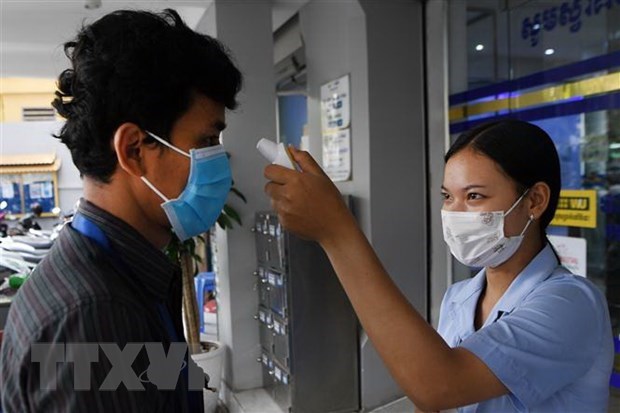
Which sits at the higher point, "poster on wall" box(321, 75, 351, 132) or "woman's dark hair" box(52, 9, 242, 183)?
"poster on wall" box(321, 75, 351, 132)

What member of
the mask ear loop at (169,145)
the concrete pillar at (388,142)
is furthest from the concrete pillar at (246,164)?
the mask ear loop at (169,145)

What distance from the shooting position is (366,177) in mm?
3094

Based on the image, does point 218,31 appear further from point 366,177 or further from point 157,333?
point 157,333

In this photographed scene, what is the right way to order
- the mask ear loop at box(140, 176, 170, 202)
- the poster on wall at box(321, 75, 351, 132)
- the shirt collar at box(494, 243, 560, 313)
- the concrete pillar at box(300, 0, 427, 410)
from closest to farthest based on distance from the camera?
the mask ear loop at box(140, 176, 170, 202), the shirt collar at box(494, 243, 560, 313), the concrete pillar at box(300, 0, 427, 410), the poster on wall at box(321, 75, 351, 132)

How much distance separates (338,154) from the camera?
3410 millimetres

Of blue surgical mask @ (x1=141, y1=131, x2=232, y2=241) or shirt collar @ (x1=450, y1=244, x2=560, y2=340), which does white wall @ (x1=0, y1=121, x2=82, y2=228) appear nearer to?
blue surgical mask @ (x1=141, y1=131, x2=232, y2=241)

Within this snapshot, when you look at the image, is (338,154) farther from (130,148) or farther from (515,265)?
(130,148)

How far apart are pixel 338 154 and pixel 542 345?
2.62m

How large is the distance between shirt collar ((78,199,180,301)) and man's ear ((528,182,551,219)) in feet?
2.47

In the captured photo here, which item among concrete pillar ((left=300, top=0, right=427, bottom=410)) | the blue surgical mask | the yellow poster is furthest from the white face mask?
concrete pillar ((left=300, top=0, right=427, bottom=410))

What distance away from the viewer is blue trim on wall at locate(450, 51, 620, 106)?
2.08 meters

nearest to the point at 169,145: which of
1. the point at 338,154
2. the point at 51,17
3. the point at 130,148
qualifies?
Answer: the point at 130,148

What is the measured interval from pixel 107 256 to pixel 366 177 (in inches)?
94.8

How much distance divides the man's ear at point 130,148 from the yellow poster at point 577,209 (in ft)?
6.25
